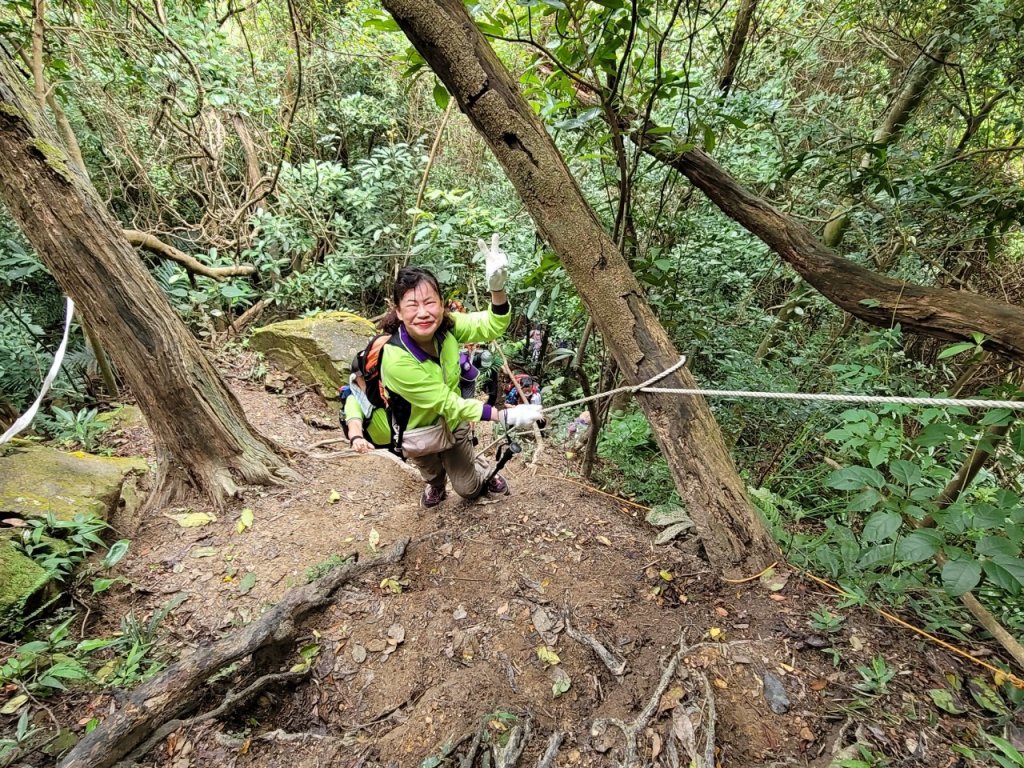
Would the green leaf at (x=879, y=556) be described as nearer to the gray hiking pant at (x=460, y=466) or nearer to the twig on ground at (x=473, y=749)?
the twig on ground at (x=473, y=749)

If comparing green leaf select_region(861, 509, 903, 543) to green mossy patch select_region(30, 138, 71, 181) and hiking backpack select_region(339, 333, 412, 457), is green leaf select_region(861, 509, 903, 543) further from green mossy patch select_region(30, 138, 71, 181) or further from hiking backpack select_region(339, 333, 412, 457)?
green mossy patch select_region(30, 138, 71, 181)

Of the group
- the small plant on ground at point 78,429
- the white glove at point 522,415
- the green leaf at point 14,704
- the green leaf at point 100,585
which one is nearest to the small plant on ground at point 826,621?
the white glove at point 522,415

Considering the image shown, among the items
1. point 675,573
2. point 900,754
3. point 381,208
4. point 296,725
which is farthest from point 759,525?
point 381,208

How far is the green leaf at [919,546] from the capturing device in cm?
141

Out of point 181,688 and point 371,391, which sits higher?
point 371,391

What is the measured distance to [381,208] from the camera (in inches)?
285

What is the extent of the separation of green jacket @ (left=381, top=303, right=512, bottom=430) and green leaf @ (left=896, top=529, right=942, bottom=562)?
1.78 metres

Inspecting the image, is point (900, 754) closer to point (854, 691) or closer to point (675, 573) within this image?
point (854, 691)

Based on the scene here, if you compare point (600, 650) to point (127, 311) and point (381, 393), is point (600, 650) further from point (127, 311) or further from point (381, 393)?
point (127, 311)

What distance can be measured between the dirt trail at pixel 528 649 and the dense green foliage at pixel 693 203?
0.49m

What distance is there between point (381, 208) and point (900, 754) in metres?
7.68

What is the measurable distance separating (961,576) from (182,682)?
2.68 meters

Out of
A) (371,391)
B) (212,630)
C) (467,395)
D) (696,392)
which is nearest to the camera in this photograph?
(696,392)

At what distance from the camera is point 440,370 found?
103 inches
